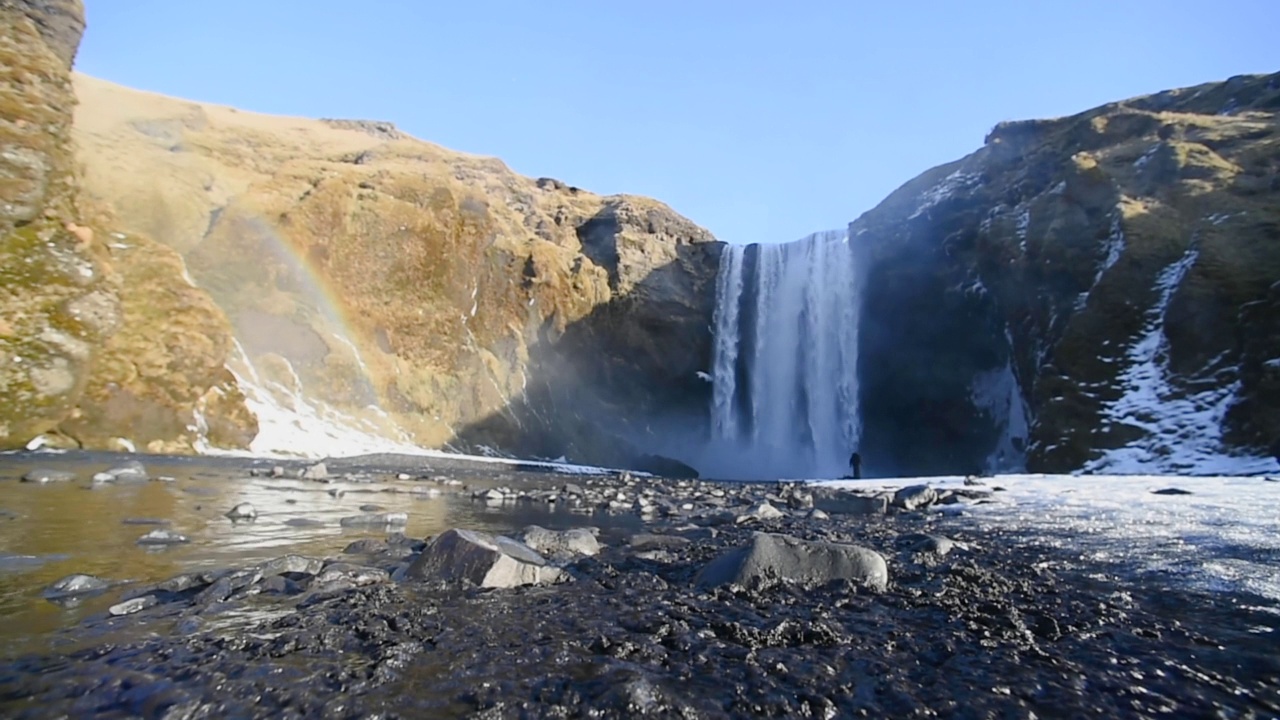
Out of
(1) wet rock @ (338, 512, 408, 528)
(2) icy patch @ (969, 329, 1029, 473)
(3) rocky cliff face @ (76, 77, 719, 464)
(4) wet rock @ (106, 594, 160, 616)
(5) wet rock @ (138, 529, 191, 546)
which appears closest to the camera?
(4) wet rock @ (106, 594, 160, 616)

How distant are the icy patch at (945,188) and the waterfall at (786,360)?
533 centimetres

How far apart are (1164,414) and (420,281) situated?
38762mm

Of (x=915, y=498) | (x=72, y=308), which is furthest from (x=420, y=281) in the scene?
(x=915, y=498)

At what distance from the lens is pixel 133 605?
3.88 meters

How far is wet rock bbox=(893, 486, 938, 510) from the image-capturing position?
12883 millimetres

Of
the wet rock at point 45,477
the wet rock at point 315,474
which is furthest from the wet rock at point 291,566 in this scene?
the wet rock at point 315,474

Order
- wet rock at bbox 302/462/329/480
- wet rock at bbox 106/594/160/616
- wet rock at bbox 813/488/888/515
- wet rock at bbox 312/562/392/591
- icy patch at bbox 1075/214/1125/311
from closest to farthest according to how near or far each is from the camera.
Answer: wet rock at bbox 106/594/160/616 → wet rock at bbox 312/562/392/591 → wet rock at bbox 813/488/888/515 → wet rock at bbox 302/462/329/480 → icy patch at bbox 1075/214/1125/311

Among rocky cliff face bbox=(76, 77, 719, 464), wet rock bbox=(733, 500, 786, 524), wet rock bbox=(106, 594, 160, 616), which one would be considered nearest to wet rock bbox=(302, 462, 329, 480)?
wet rock bbox=(733, 500, 786, 524)

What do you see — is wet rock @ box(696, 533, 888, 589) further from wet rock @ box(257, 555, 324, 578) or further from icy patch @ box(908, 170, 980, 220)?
icy patch @ box(908, 170, 980, 220)

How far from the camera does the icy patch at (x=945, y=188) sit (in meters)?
41.2

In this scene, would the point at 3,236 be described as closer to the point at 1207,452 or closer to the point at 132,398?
the point at 132,398

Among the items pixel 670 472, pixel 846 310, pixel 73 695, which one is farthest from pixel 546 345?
pixel 73 695

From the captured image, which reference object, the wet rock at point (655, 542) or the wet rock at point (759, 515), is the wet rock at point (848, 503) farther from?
the wet rock at point (655, 542)

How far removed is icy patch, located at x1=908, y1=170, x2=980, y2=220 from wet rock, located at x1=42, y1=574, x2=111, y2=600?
4550cm
